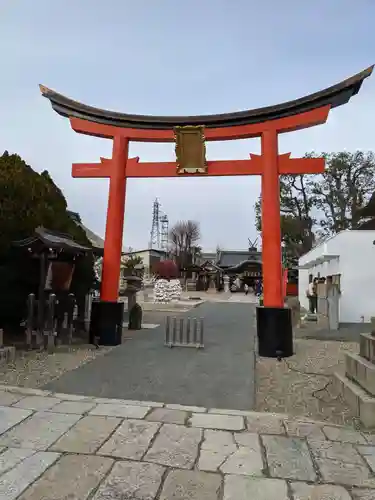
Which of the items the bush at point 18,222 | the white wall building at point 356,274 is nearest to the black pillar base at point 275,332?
the bush at point 18,222

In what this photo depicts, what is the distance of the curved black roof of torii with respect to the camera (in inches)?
322

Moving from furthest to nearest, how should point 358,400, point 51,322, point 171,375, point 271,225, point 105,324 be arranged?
1. point 105,324
2. point 271,225
3. point 51,322
4. point 171,375
5. point 358,400

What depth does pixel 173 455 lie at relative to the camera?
3350 millimetres

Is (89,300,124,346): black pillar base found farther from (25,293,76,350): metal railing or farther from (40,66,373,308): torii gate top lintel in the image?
(25,293,76,350): metal railing

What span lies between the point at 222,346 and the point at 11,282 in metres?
5.09

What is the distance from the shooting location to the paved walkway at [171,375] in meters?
5.31

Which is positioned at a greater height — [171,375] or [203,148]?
[203,148]

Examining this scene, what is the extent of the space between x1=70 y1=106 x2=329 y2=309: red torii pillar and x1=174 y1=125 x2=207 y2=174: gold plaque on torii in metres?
0.19

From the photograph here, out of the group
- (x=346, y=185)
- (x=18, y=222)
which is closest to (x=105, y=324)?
(x=18, y=222)

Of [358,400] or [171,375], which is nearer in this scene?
Answer: [358,400]

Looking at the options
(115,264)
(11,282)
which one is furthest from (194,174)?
(11,282)

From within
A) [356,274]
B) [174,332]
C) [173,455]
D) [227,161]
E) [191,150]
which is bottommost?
[173,455]

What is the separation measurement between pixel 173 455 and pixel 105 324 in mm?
6066

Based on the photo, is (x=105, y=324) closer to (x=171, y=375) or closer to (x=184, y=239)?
(x=171, y=375)
